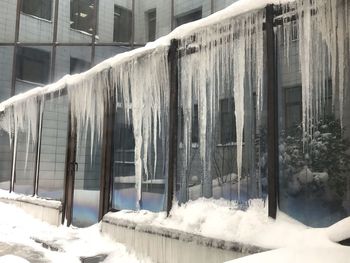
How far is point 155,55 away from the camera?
616 centimetres

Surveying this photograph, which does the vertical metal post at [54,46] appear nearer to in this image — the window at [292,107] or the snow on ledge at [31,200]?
the snow on ledge at [31,200]

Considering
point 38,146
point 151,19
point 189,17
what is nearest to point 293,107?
point 38,146

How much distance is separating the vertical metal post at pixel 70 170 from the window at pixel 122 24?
25.4 feet

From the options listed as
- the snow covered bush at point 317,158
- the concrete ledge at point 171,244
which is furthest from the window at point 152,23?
the snow covered bush at point 317,158

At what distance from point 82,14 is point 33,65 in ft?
8.40

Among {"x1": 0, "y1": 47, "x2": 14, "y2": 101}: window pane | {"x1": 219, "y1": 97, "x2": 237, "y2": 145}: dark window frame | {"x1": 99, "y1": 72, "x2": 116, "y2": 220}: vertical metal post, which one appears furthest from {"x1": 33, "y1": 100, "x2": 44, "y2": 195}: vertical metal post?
{"x1": 219, "y1": 97, "x2": 237, "y2": 145}: dark window frame

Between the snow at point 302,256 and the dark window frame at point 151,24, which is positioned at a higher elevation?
the dark window frame at point 151,24

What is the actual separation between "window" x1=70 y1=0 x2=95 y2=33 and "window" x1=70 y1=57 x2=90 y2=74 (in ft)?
3.98

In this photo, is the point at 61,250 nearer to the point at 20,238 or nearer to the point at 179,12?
the point at 20,238

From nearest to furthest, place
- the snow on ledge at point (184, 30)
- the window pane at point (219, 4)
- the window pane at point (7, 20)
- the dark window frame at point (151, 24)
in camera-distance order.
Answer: the snow on ledge at point (184, 30), the window pane at point (219, 4), the dark window frame at point (151, 24), the window pane at point (7, 20)

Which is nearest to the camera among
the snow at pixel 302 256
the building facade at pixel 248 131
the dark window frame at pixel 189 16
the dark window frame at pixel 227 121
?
the snow at pixel 302 256

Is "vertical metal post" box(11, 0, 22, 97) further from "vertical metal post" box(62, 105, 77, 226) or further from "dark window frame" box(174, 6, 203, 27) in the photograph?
"vertical metal post" box(62, 105, 77, 226)

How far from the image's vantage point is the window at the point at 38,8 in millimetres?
15898

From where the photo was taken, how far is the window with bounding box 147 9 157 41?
1548cm
